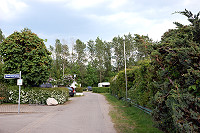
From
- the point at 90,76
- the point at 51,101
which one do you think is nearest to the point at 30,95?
the point at 51,101

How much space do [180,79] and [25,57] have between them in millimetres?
13666

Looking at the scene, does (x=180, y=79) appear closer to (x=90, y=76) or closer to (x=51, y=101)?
(x=51, y=101)

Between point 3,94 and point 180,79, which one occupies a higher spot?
point 180,79

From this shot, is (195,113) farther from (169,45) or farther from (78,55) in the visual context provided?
(78,55)

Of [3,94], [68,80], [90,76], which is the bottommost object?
[3,94]

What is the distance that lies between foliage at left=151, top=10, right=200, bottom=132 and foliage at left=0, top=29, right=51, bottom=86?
40.1 feet

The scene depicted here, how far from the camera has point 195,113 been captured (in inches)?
124

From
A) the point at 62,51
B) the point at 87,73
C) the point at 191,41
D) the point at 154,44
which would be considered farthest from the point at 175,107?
the point at 87,73

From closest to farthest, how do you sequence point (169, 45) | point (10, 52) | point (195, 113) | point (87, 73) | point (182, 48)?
point (195, 113)
point (182, 48)
point (169, 45)
point (10, 52)
point (87, 73)

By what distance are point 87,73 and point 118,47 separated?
48.6 feet

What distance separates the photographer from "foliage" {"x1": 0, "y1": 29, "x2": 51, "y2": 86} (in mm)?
14469

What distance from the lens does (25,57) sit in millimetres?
14875

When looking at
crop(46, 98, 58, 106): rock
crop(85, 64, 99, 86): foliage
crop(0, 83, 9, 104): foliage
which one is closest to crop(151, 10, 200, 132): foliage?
crop(46, 98, 58, 106): rock

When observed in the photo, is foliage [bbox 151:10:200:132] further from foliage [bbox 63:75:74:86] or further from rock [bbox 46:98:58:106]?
foliage [bbox 63:75:74:86]
